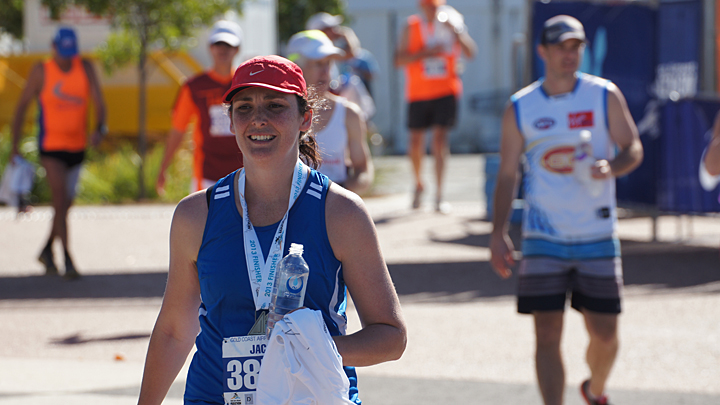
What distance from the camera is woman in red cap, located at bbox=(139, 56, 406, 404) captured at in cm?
271

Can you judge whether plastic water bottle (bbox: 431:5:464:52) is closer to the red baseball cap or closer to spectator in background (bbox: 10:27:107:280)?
spectator in background (bbox: 10:27:107:280)

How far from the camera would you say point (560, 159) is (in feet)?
16.2

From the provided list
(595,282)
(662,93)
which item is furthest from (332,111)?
(662,93)

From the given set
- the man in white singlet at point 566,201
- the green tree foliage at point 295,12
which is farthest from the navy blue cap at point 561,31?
the green tree foliage at point 295,12

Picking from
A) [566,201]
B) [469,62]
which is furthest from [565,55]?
[469,62]

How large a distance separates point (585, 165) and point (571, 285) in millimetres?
603

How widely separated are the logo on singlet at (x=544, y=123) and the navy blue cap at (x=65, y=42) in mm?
5288

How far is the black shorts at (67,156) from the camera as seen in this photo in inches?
349

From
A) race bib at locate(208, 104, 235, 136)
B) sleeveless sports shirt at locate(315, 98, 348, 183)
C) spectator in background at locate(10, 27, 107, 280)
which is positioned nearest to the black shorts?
spectator in background at locate(10, 27, 107, 280)

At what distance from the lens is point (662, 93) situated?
33.4 feet

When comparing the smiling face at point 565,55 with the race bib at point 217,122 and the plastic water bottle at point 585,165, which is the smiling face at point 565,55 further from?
the race bib at point 217,122

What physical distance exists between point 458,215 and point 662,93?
3278mm

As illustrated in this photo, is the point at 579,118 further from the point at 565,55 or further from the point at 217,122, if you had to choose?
the point at 217,122

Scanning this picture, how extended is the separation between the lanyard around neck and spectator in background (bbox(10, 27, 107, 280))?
21.1 ft
